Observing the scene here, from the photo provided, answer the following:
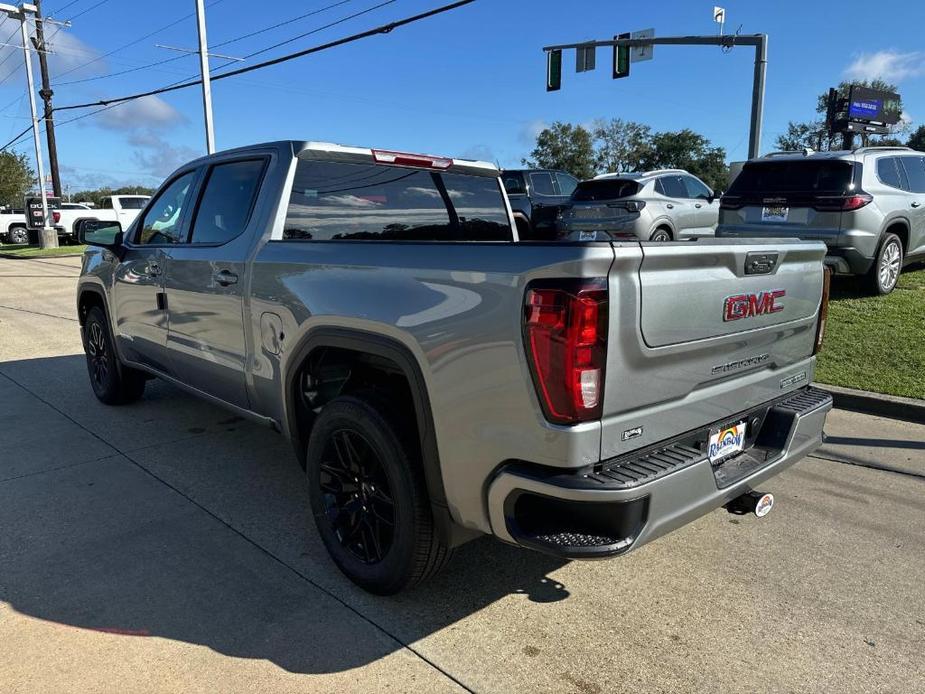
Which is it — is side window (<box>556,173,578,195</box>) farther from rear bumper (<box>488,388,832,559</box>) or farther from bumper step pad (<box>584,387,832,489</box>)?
rear bumper (<box>488,388,832,559</box>)

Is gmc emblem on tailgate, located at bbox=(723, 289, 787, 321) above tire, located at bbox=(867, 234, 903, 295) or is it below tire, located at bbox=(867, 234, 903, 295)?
above

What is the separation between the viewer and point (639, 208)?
12148mm

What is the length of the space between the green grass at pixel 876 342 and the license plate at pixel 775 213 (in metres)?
1.19

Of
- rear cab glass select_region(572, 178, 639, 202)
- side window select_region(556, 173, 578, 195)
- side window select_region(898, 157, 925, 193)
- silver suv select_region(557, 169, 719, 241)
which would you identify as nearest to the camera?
side window select_region(898, 157, 925, 193)

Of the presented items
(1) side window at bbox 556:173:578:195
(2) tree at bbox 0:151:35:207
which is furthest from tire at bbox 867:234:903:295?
(2) tree at bbox 0:151:35:207

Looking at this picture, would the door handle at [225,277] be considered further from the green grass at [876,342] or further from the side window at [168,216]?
the green grass at [876,342]

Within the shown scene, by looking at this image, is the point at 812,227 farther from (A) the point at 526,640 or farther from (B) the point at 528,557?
(A) the point at 526,640

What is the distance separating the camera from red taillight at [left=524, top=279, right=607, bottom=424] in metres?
2.17

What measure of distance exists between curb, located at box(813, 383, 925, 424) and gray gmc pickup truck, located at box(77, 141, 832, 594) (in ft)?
8.73

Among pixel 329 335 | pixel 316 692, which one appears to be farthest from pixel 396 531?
pixel 329 335

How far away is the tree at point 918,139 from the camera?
218 feet

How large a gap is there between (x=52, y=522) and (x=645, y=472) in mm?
3197

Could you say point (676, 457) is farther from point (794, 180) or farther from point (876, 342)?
point (794, 180)

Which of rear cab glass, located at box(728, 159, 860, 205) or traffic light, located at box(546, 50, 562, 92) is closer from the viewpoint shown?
rear cab glass, located at box(728, 159, 860, 205)
